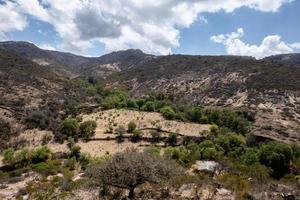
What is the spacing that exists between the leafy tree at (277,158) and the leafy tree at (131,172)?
20377mm

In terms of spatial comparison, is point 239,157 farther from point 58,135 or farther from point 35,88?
point 35,88

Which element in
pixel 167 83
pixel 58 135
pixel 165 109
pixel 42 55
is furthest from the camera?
pixel 42 55

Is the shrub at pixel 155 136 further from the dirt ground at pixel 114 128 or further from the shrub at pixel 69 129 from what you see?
the shrub at pixel 69 129

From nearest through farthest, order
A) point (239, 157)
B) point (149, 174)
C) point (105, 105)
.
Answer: point (149, 174)
point (239, 157)
point (105, 105)

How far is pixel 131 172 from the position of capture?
15195 millimetres

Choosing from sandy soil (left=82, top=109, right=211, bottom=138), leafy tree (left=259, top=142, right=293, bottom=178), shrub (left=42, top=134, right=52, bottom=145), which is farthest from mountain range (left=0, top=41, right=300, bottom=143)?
leafy tree (left=259, top=142, right=293, bottom=178)

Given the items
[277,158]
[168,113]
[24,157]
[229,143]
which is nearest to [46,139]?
[24,157]

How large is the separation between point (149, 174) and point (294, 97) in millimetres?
60830

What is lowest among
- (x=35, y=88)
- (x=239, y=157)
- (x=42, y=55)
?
(x=239, y=157)

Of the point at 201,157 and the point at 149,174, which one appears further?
the point at 201,157

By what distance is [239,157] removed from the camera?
38.7 metres

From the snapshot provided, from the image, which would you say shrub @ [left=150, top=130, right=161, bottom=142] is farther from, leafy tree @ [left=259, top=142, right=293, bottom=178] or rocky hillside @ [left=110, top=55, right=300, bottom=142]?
rocky hillside @ [left=110, top=55, right=300, bottom=142]

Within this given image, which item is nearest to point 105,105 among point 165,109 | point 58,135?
point 165,109

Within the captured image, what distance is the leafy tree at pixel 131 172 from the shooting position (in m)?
15.2
